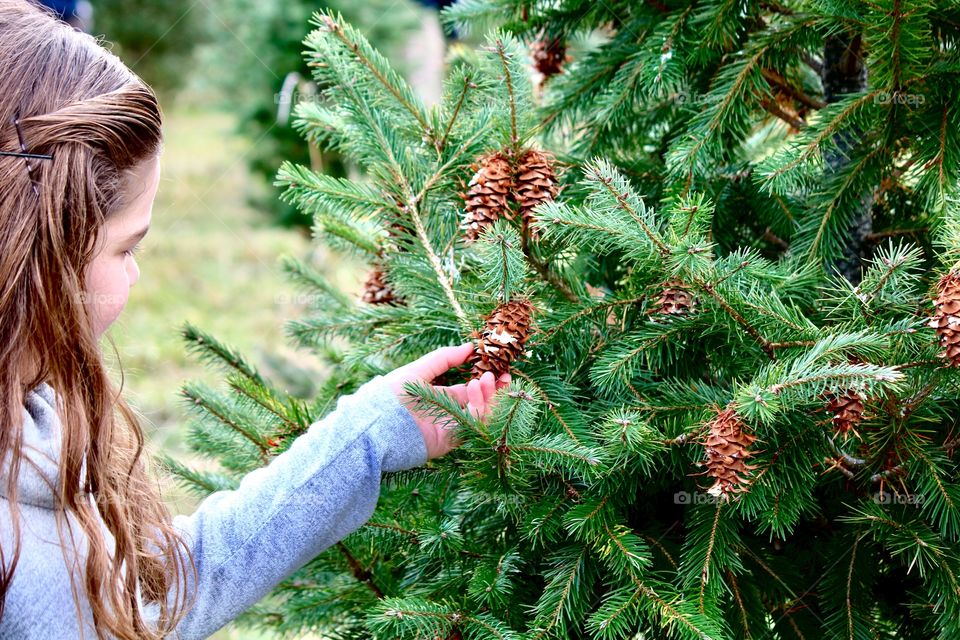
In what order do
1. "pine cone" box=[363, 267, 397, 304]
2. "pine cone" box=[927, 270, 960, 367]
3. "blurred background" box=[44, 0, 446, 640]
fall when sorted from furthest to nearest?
"blurred background" box=[44, 0, 446, 640] < "pine cone" box=[363, 267, 397, 304] < "pine cone" box=[927, 270, 960, 367]

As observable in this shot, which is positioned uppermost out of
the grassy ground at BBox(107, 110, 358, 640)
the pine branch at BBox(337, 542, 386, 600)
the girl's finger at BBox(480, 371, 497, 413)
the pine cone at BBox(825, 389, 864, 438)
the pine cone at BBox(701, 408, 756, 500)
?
the girl's finger at BBox(480, 371, 497, 413)

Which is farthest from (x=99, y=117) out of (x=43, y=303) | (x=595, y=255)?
(x=595, y=255)

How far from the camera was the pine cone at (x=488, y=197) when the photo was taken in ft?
3.32

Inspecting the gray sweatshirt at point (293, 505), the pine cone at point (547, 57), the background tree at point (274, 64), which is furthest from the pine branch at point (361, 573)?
the background tree at point (274, 64)

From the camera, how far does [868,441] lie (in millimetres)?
1001

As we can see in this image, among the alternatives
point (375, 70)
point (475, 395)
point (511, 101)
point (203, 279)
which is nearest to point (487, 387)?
point (475, 395)

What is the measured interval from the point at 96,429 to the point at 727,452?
2.49 feet

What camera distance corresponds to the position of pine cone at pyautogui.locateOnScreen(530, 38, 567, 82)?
61.0 inches

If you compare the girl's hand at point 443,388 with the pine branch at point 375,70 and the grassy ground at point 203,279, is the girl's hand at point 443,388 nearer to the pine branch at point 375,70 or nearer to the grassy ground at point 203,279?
the pine branch at point 375,70

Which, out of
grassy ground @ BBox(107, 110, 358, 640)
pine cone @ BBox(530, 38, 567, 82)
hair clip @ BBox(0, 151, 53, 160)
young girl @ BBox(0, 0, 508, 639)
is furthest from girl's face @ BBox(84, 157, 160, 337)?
grassy ground @ BBox(107, 110, 358, 640)

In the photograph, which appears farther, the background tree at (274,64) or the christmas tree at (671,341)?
the background tree at (274,64)

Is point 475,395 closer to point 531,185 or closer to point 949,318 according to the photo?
point 531,185

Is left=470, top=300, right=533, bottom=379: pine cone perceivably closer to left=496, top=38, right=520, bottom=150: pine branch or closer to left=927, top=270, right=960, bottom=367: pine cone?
left=496, top=38, right=520, bottom=150: pine branch

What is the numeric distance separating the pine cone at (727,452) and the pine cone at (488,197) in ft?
1.20
